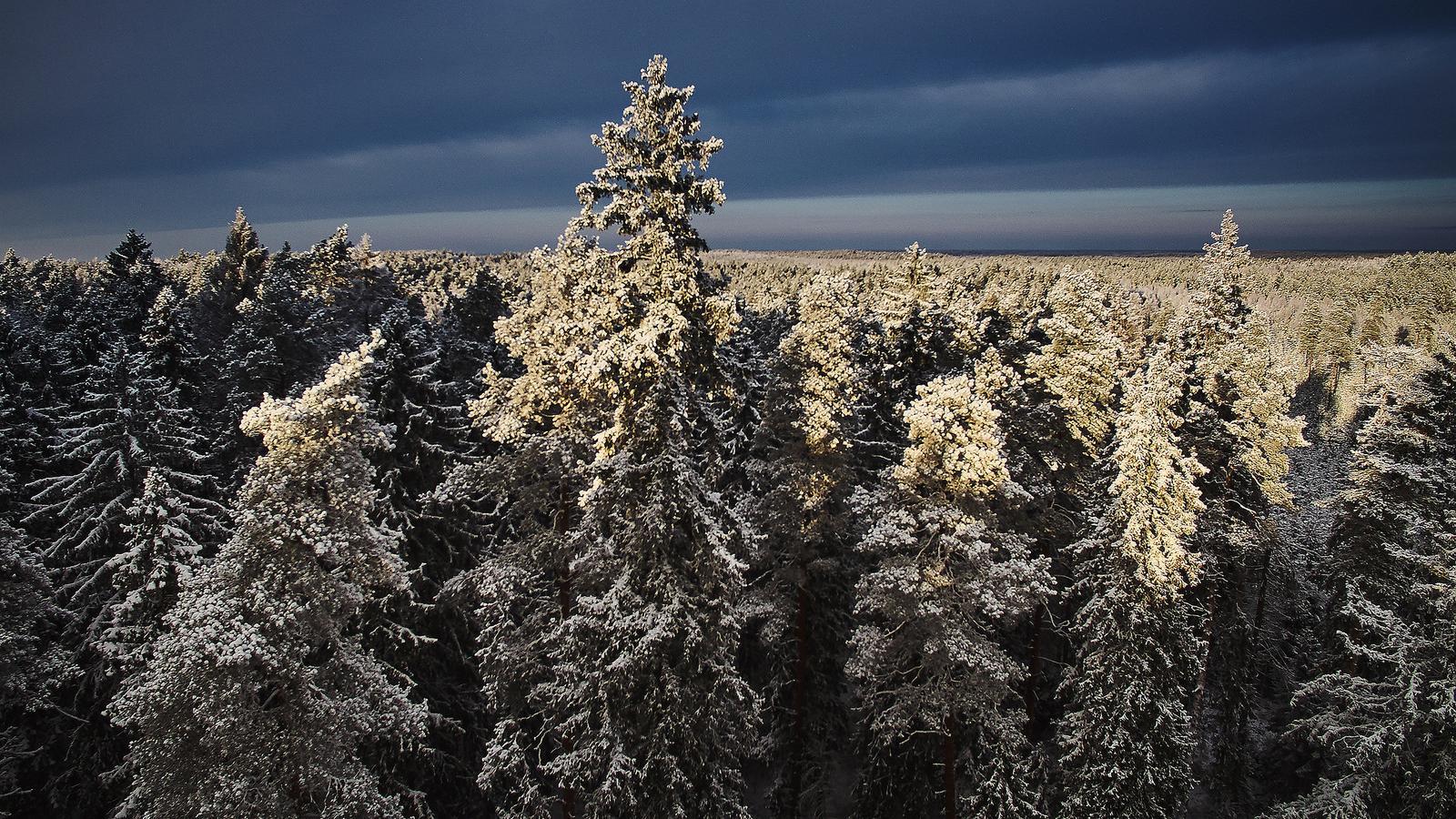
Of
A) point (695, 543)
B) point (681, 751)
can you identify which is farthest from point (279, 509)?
point (681, 751)

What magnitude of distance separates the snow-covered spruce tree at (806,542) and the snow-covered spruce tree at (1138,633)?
6041 millimetres

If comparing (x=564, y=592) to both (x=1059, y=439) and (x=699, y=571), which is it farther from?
(x=1059, y=439)

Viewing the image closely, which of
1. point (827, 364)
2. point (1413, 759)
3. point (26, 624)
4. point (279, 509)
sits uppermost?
point (827, 364)

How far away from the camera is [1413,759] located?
537 inches

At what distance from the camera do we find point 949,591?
1484 centimetres

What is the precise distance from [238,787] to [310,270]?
52.4 m

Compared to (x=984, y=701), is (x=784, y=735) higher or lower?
lower

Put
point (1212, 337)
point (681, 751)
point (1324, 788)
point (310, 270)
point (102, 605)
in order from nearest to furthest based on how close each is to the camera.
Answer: point (681, 751)
point (1324, 788)
point (102, 605)
point (1212, 337)
point (310, 270)

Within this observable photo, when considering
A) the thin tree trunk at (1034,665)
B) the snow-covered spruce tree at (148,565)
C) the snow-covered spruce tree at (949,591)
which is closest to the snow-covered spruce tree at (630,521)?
the snow-covered spruce tree at (949,591)

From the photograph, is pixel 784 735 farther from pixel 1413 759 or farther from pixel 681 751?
pixel 1413 759

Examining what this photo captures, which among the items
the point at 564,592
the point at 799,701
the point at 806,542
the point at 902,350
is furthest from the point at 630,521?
the point at 902,350

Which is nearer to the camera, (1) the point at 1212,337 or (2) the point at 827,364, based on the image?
(2) the point at 827,364

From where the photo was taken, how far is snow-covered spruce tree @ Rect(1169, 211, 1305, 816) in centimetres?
2175

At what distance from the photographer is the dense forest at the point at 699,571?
36.9 ft
